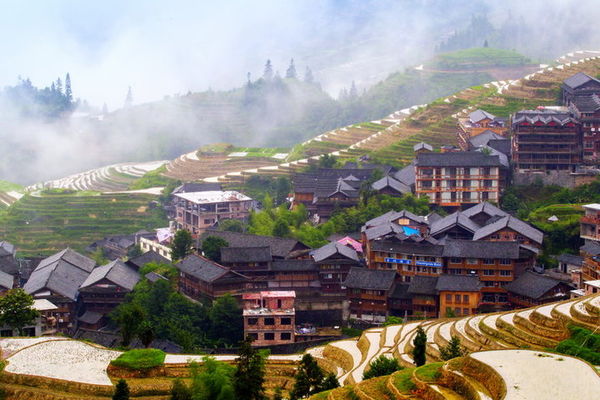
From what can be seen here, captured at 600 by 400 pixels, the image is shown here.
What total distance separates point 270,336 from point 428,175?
55.6ft

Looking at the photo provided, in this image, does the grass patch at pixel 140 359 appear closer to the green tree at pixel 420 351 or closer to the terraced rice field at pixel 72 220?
the green tree at pixel 420 351

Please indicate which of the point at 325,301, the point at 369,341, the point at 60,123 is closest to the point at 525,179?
the point at 325,301

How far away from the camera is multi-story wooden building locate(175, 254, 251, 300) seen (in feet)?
142

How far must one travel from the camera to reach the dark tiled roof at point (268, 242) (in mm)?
46844

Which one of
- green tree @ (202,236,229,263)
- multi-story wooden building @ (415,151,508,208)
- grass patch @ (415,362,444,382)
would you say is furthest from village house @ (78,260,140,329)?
grass patch @ (415,362,444,382)

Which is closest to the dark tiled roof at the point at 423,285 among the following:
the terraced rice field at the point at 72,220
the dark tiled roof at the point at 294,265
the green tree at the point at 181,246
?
the dark tiled roof at the point at 294,265

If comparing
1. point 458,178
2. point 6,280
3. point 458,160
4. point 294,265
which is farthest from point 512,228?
point 6,280

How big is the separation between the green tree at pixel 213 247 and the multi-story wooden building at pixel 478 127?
809 inches

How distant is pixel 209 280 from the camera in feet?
140

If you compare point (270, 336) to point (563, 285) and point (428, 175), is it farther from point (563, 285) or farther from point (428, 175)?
point (428, 175)

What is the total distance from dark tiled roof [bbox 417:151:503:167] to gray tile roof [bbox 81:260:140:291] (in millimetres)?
17238

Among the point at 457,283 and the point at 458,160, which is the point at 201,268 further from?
the point at 458,160

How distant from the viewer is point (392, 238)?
45.6 m

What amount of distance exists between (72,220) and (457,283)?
1512 inches
